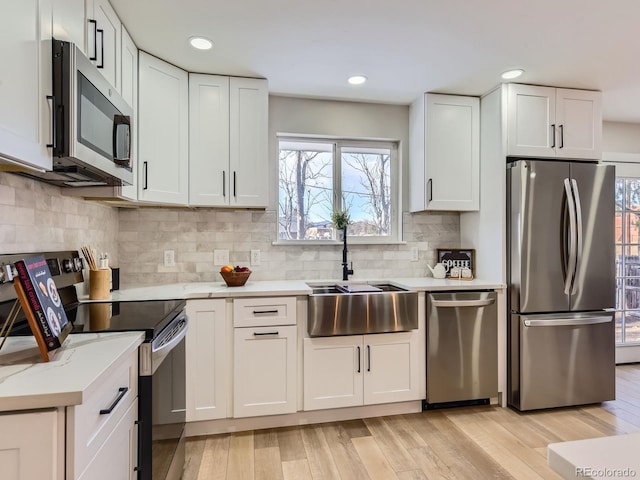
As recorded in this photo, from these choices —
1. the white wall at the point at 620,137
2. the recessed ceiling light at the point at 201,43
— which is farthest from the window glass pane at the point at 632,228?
the recessed ceiling light at the point at 201,43

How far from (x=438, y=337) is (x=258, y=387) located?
1293 mm

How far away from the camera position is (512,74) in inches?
103

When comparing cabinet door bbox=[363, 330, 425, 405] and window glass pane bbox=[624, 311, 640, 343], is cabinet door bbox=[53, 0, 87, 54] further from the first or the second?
window glass pane bbox=[624, 311, 640, 343]

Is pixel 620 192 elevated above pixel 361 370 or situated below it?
above

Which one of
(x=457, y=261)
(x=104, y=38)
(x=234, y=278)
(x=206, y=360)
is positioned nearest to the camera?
(x=104, y=38)

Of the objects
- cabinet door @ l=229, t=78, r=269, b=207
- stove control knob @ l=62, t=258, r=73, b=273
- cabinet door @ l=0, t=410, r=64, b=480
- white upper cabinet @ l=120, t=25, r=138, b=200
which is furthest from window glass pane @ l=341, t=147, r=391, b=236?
cabinet door @ l=0, t=410, r=64, b=480

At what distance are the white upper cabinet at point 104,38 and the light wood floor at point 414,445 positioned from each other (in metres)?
2.11

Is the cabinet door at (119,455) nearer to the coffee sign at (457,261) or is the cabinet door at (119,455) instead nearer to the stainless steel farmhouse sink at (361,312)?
the stainless steel farmhouse sink at (361,312)

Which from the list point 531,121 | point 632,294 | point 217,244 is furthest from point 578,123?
point 217,244

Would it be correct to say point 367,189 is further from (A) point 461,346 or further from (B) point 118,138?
(B) point 118,138

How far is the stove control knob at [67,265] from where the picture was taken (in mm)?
1856

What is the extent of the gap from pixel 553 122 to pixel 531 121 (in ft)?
0.62

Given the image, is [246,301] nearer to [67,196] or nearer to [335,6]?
[67,196]

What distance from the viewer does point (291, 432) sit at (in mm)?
2375
